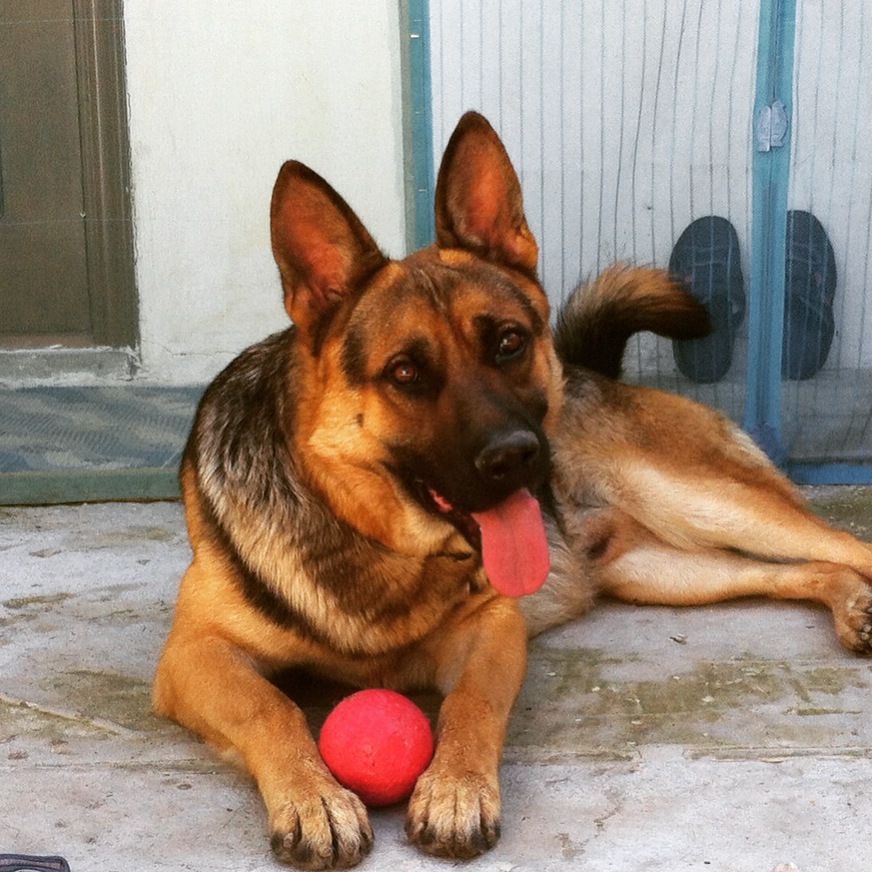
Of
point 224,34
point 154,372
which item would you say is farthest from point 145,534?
point 224,34

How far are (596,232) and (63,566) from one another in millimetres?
2463

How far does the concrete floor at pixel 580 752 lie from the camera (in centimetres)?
247

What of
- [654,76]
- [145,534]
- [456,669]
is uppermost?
[654,76]

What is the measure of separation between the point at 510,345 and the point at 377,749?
98 cm

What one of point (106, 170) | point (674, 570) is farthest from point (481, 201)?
point (106, 170)

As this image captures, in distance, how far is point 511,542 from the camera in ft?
9.33

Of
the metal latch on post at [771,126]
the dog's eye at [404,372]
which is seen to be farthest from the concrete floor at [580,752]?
the metal latch on post at [771,126]

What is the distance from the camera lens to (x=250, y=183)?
5.23 metres

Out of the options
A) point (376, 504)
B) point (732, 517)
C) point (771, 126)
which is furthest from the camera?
point (771, 126)

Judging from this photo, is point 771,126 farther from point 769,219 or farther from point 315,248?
point 315,248

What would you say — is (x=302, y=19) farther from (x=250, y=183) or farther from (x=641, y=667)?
(x=641, y=667)

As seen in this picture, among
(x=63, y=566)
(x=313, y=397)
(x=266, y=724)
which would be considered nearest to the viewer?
(x=266, y=724)

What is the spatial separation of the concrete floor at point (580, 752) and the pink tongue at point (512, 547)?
41cm

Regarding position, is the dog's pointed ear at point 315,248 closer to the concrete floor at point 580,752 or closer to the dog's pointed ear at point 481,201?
the dog's pointed ear at point 481,201
